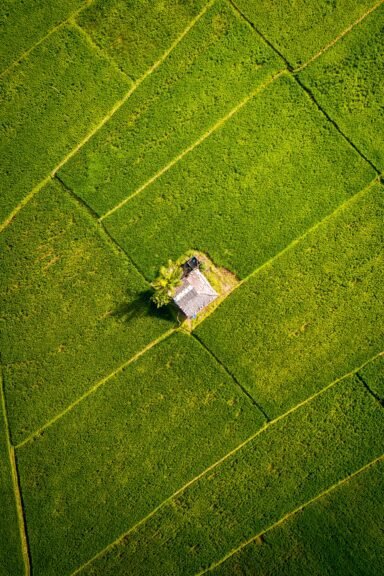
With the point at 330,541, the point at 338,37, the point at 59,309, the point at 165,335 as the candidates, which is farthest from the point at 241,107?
the point at 330,541

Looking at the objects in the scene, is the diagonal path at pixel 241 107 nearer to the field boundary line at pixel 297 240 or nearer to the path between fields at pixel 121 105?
the path between fields at pixel 121 105

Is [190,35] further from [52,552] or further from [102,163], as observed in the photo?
[52,552]

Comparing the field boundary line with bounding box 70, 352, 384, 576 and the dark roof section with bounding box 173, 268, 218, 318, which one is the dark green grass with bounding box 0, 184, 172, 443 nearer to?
the dark roof section with bounding box 173, 268, 218, 318

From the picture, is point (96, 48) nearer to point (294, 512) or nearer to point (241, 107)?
point (241, 107)

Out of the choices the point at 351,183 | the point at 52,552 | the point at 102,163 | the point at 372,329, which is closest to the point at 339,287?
the point at 372,329

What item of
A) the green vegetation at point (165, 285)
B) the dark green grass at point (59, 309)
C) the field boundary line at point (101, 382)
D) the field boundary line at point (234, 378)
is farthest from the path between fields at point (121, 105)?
the field boundary line at point (234, 378)

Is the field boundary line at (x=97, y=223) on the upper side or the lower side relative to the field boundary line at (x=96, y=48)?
lower

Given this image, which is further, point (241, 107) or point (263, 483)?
point (263, 483)
